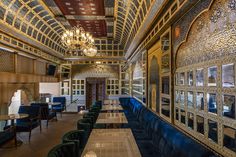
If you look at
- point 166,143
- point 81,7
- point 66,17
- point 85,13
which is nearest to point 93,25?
point 66,17

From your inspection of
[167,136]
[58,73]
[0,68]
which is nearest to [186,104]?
[167,136]

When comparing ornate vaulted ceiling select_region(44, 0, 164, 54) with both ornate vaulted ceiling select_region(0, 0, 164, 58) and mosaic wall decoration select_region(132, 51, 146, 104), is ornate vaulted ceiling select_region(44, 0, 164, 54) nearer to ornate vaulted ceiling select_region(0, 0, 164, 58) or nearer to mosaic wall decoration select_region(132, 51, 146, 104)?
ornate vaulted ceiling select_region(0, 0, 164, 58)

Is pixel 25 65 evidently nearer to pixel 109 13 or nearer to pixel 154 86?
pixel 109 13

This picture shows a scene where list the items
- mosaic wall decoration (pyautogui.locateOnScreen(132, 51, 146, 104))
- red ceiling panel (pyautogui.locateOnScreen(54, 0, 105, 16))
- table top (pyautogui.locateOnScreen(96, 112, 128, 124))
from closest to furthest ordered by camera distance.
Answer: table top (pyautogui.locateOnScreen(96, 112, 128, 124)) < red ceiling panel (pyautogui.locateOnScreen(54, 0, 105, 16)) < mosaic wall decoration (pyautogui.locateOnScreen(132, 51, 146, 104))

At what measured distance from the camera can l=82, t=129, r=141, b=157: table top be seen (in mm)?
2703

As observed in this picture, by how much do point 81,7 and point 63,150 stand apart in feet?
19.0

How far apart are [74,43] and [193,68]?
5.10 m

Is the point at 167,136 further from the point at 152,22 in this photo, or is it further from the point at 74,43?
the point at 74,43

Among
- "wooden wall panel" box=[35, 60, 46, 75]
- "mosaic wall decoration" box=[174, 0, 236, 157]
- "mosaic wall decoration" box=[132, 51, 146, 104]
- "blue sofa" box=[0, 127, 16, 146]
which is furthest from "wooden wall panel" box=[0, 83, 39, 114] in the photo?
"mosaic wall decoration" box=[174, 0, 236, 157]

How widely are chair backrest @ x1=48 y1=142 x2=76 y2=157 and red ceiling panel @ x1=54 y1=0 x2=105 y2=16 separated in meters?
5.21

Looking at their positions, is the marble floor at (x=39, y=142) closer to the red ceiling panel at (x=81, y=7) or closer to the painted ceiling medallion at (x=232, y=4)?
the red ceiling panel at (x=81, y=7)

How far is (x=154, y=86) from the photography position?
5.96 metres

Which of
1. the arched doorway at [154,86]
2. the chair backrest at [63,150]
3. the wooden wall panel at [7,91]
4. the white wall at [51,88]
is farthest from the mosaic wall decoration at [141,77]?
the white wall at [51,88]

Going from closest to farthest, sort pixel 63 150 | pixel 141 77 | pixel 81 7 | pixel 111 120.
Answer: pixel 63 150, pixel 111 120, pixel 81 7, pixel 141 77
